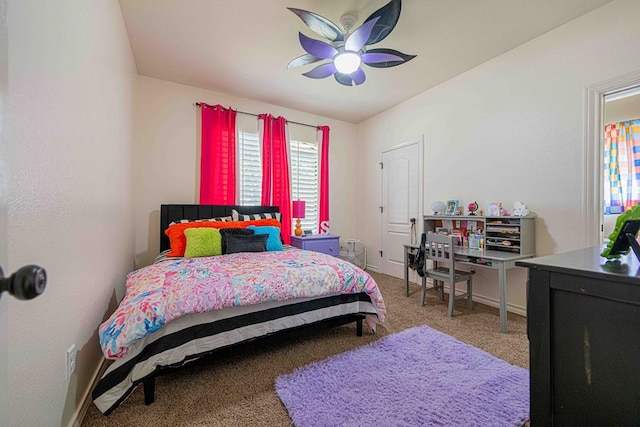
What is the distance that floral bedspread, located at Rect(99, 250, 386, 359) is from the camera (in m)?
1.40

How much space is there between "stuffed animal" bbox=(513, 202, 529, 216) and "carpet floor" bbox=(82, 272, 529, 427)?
3.48 feet

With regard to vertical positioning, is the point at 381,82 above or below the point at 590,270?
above

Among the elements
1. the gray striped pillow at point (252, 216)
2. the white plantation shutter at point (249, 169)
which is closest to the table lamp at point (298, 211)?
the gray striped pillow at point (252, 216)

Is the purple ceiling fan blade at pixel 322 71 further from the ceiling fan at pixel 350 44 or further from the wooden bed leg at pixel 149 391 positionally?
the wooden bed leg at pixel 149 391

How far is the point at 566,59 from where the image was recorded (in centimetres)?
246

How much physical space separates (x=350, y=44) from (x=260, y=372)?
2679 mm

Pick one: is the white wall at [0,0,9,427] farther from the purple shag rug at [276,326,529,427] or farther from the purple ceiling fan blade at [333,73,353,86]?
the purple ceiling fan blade at [333,73,353,86]

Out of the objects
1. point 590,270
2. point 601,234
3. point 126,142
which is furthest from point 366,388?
point 126,142

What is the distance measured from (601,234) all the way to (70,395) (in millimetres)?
3906

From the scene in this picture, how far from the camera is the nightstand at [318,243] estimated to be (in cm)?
374

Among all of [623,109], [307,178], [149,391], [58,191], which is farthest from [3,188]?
[623,109]

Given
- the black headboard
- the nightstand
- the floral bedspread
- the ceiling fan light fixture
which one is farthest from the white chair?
the black headboard

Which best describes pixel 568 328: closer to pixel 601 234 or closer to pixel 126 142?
pixel 601 234

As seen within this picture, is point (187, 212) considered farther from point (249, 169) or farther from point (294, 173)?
point (294, 173)
